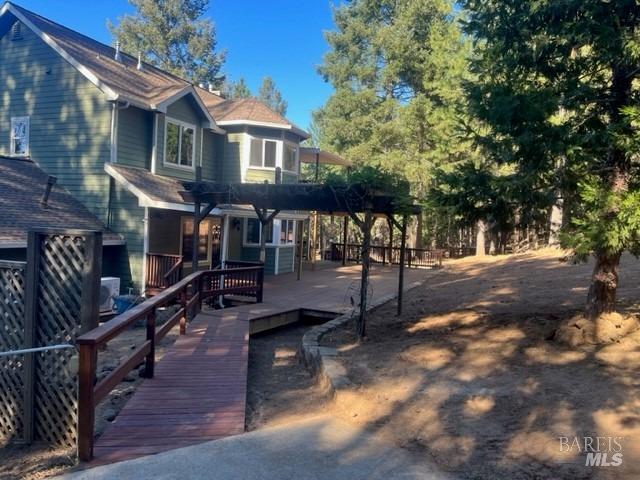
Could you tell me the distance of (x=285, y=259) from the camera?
19.0 metres

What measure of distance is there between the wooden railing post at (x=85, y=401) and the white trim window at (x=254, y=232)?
14206 millimetres

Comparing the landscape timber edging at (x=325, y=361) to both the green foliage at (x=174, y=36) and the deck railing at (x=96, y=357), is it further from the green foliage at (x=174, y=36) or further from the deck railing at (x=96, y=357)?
the green foliage at (x=174, y=36)

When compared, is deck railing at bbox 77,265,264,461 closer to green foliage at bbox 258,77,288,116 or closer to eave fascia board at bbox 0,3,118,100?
eave fascia board at bbox 0,3,118,100

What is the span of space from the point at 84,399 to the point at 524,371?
14.2 ft

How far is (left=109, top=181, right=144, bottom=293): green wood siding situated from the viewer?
1362cm

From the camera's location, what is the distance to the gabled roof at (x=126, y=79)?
13969mm

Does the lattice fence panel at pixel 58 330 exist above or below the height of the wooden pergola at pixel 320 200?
below

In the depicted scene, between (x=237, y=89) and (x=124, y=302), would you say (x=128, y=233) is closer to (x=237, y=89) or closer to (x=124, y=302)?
(x=124, y=302)

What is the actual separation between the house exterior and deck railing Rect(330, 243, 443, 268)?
8.74 m

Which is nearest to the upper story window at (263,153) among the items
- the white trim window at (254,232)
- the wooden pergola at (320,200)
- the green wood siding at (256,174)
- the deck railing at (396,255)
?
the green wood siding at (256,174)

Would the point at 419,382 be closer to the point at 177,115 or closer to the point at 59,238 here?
the point at 59,238

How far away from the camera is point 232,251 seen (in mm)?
17844

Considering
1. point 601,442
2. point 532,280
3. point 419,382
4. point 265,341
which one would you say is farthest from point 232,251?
point 601,442

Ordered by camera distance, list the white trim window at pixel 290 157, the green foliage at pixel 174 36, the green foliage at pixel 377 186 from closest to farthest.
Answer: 1. the green foliage at pixel 377 186
2. the white trim window at pixel 290 157
3. the green foliage at pixel 174 36
